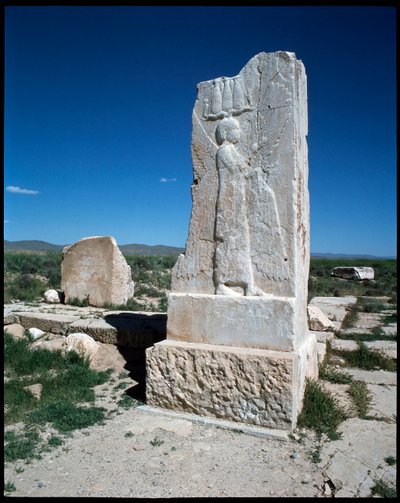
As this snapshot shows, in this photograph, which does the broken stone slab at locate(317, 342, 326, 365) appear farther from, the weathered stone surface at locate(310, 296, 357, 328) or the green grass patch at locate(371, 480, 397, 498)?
the weathered stone surface at locate(310, 296, 357, 328)

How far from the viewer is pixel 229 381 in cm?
338

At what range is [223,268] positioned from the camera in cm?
370

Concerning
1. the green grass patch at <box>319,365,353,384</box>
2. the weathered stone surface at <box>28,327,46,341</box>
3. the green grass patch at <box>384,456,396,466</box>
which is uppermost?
the weathered stone surface at <box>28,327,46,341</box>

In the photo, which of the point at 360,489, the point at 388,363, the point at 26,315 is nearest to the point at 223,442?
the point at 360,489

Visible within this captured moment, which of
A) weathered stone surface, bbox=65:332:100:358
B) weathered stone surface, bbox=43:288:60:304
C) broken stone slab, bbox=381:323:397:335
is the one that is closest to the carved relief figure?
weathered stone surface, bbox=65:332:100:358

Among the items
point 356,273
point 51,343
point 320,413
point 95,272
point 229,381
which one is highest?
point 95,272

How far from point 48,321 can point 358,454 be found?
4.61 metres

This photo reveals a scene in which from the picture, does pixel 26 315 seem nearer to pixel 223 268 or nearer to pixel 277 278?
pixel 223 268

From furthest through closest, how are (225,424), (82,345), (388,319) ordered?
(388,319) < (82,345) < (225,424)

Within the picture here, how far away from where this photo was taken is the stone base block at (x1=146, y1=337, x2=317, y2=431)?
3209 millimetres

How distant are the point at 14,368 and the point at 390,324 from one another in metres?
6.55

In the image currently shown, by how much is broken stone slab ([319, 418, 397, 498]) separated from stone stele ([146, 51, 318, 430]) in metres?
0.40

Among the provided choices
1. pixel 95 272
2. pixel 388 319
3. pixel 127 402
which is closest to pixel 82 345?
pixel 127 402

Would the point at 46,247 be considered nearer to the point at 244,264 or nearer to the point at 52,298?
the point at 52,298
